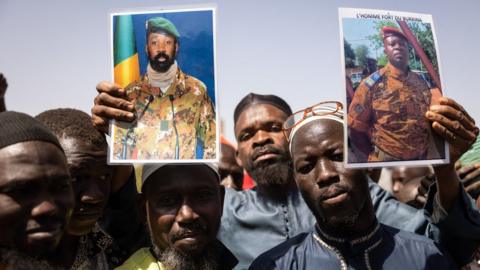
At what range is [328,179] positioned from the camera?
2.94m

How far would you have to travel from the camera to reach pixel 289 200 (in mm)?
4438

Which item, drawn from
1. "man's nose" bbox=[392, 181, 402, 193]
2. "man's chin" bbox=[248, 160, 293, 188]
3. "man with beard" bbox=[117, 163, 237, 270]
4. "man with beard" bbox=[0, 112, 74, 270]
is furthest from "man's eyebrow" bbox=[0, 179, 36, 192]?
"man's nose" bbox=[392, 181, 402, 193]

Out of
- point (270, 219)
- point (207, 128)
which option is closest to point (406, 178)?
point (270, 219)

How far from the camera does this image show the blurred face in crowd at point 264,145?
14.7 ft

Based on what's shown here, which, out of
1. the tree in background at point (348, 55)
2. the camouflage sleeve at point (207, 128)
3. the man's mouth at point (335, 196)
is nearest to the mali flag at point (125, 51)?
the camouflage sleeve at point (207, 128)

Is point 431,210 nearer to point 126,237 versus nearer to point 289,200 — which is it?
point 289,200

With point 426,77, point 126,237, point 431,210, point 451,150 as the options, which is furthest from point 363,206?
point 126,237

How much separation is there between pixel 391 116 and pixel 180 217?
1296mm

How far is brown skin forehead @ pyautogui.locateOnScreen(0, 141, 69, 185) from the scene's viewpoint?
2.21 meters

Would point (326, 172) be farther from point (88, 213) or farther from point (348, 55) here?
point (88, 213)

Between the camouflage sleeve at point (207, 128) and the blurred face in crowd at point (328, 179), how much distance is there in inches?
21.7

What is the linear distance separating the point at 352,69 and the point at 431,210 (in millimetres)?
932

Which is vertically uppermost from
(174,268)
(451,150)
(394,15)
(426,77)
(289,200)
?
(394,15)

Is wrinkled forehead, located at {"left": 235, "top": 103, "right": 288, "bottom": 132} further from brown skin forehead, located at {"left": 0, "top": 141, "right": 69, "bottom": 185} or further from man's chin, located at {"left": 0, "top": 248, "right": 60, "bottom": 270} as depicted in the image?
man's chin, located at {"left": 0, "top": 248, "right": 60, "bottom": 270}
